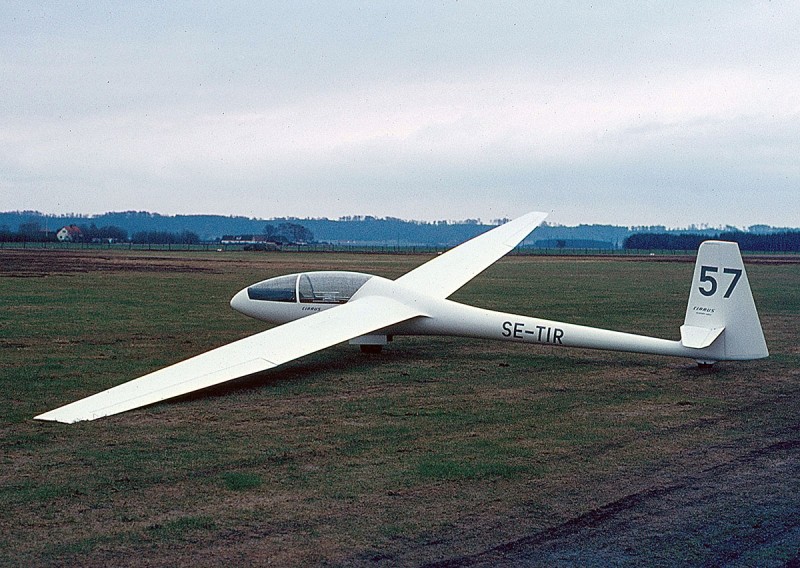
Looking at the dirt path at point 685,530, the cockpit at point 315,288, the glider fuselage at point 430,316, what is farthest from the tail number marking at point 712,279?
the cockpit at point 315,288

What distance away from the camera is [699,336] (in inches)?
604

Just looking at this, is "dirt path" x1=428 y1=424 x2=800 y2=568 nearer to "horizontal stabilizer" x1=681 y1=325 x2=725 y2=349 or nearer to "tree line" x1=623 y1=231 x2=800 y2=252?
"horizontal stabilizer" x1=681 y1=325 x2=725 y2=349

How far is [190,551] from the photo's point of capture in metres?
7.03

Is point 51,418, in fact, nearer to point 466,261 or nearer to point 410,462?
point 410,462

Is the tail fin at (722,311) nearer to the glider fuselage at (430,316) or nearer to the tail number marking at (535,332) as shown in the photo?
the glider fuselage at (430,316)

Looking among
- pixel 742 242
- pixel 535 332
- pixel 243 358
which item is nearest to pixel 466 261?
pixel 535 332

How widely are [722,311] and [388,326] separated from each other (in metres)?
6.57

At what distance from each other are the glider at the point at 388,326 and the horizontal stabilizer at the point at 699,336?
0.06 feet

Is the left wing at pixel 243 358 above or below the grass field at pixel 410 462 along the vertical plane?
above

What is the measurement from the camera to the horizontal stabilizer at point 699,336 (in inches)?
597

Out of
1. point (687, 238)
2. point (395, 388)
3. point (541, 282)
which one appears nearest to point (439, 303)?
point (395, 388)

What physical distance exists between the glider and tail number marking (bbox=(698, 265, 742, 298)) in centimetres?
2

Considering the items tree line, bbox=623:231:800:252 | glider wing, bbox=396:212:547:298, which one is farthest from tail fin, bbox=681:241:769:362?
tree line, bbox=623:231:800:252

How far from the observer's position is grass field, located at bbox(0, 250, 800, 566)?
7270 millimetres
